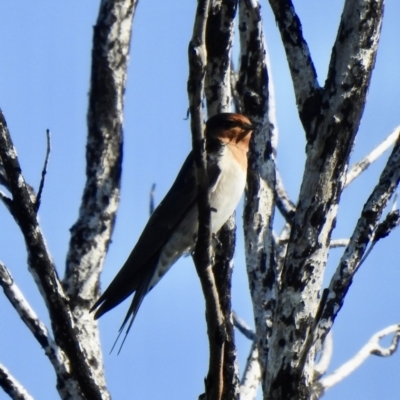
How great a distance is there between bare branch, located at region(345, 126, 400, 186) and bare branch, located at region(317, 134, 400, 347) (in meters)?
2.17

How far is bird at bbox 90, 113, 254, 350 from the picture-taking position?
20.6 ft

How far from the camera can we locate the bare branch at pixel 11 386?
4809 mm

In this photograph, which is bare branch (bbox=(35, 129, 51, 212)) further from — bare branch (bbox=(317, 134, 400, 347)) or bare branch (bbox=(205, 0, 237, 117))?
bare branch (bbox=(205, 0, 237, 117))

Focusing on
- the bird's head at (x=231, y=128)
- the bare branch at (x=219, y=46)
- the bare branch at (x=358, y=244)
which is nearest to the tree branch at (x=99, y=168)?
the bird's head at (x=231, y=128)

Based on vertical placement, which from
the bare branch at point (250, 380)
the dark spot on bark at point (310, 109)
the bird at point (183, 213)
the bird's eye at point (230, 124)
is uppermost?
the bird's eye at point (230, 124)

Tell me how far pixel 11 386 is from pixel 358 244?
1801 millimetres

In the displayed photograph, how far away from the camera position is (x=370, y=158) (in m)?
7.10

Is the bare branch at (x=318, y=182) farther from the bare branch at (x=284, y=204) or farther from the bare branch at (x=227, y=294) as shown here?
the bare branch at (x=284, y=204)

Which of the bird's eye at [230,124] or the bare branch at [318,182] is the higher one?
the bird's eye at [230,124]

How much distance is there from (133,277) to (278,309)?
1802mm

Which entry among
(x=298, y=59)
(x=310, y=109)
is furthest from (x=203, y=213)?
(x=298, y=59)

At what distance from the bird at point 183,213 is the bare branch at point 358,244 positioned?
164 cm

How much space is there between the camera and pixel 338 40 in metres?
5.21

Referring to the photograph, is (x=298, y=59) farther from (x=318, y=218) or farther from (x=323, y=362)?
(x=323, y=362)
